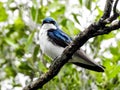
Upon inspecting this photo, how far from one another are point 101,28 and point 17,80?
235 centimetres

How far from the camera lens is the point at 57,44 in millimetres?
4770

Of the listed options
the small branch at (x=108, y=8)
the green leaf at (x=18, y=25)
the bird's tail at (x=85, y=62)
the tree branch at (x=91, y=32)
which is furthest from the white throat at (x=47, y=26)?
the small branch at (x=108, y=8)

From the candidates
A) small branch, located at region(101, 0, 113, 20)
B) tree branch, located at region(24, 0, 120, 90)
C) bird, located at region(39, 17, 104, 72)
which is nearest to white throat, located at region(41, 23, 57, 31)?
bird, located at region(39, 17, 104, 72)

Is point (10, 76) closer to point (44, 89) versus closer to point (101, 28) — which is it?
point (44, 89)

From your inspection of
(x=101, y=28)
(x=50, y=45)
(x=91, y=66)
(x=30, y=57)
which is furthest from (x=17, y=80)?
(x=101, y=28)

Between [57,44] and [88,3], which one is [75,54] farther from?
[88,3]

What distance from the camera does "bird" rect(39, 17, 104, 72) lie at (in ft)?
14.3

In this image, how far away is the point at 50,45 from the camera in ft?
15.7

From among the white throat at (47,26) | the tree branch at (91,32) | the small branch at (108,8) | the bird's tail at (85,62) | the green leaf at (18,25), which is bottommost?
the bird's tail at (85,62)

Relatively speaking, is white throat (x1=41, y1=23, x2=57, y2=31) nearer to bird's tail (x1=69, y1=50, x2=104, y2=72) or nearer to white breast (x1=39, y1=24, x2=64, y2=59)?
white breast (x1=39, y1=24, x2=64, y2=59)

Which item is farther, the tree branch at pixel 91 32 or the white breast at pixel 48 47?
the white breast at pixel 48 47

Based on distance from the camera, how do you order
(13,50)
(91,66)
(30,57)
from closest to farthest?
(91,66)
(30,57)
(13,50)

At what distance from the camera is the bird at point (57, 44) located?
171 inches

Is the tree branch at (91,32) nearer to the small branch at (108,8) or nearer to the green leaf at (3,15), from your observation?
the small branch at (108,8)
